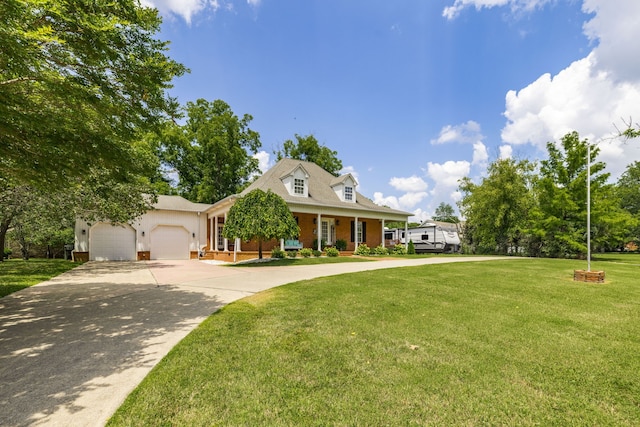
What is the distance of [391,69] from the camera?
1544 centimetres

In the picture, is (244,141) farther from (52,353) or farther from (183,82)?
(52,353)

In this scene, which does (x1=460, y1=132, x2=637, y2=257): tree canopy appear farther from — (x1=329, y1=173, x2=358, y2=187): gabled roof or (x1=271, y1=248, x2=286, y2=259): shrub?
(x1=271, y1=248, x2=286, y2=259): shrub

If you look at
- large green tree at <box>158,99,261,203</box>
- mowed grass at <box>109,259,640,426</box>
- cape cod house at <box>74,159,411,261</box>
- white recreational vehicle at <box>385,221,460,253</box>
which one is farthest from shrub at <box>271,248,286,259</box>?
large green tree at <box>158,99,261,203</box>

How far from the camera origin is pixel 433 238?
28.9 m

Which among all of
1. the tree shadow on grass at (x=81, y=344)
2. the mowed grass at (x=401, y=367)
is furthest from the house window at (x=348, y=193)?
the mowed grass at (x=401, y=367)

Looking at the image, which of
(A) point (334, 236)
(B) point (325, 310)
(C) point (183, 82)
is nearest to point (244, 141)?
(A) point (334, 236)

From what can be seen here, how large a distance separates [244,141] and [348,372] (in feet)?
112

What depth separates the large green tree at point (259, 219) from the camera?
13828 mm

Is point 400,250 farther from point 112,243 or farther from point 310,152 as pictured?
point 112,243

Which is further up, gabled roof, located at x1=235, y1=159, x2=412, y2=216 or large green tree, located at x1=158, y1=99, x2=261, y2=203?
large green tree, located at x1=158, y1=99, x2=261, y2=203

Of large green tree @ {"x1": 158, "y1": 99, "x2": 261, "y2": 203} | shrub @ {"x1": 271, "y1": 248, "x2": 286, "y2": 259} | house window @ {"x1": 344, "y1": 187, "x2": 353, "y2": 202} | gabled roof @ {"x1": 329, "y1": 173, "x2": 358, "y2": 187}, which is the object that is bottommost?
shrub @ {"x1": 271, "y1": 248, "x2": 286, "y2": 259}

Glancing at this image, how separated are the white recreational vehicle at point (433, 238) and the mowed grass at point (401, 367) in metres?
23.4

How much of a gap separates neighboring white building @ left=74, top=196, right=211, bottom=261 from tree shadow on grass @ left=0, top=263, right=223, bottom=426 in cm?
1318

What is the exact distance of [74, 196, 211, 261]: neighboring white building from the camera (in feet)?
63.3
